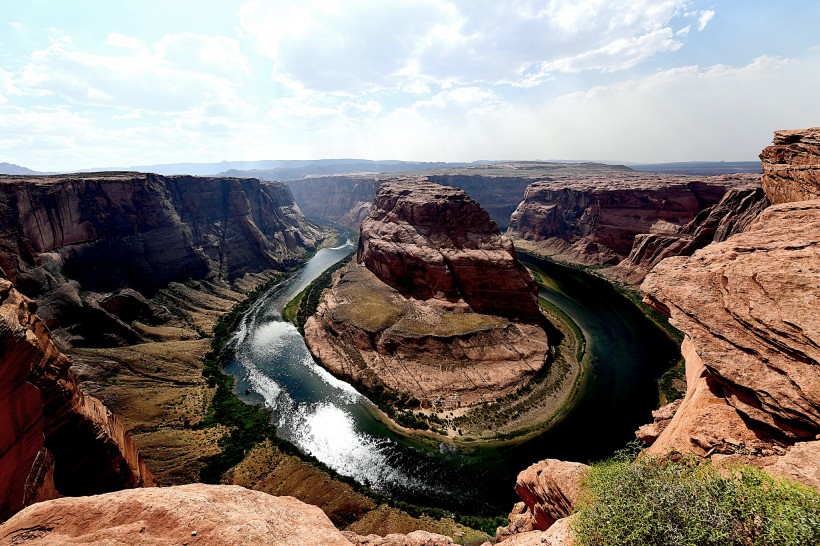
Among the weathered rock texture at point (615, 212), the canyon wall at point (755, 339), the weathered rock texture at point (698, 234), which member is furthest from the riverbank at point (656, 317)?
the canyon wall at point (755, 339)

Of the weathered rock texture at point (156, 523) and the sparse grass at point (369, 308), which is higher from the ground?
the weathered rock texture at point (156, 523)

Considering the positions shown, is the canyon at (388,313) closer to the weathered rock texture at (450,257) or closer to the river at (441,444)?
the weathered rock texture at (450,257)

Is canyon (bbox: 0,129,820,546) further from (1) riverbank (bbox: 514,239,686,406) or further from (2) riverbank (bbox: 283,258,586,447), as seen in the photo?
(1) riverbank (bbox: 514,239,686,406)

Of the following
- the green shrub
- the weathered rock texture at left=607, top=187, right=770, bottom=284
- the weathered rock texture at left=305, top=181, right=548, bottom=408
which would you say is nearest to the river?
the weathered rock texture at left=305, top=181, right=548, bottom=408

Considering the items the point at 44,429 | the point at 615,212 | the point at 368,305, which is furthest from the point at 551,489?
the point at 615,212

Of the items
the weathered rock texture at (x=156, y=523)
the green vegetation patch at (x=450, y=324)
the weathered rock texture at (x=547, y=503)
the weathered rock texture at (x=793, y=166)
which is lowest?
the green vegetation patch at (x=450, y=324)

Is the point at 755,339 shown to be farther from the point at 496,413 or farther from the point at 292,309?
the point at 292,309
